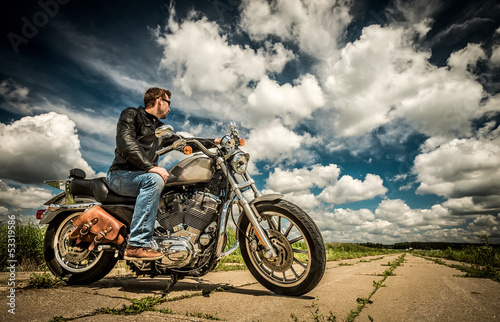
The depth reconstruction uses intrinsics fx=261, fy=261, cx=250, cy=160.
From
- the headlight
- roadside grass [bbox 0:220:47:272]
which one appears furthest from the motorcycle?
roadside grass [bbox 0:220:47:272]

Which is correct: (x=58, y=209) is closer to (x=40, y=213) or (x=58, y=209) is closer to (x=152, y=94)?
(x=40, y=213)

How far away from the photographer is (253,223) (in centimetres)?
264

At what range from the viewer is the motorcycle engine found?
262cm

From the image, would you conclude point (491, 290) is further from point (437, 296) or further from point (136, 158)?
point (136, 158)

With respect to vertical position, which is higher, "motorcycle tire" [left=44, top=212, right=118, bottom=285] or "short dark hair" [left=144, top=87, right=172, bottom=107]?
"short dark hair" [left=144, top=87, right=172, bottom=107]

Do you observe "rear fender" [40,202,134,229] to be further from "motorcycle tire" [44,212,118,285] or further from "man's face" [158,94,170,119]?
"man's face" [158,94,170,119]

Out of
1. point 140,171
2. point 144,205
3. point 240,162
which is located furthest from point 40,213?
point 240,162

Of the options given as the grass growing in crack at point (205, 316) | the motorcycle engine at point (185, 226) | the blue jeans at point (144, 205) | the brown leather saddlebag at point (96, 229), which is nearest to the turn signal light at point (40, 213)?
the brown leather saddlebag at point (96, 229)

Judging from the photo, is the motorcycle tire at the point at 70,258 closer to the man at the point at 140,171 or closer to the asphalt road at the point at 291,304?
the asphalt road at the point at 291,304

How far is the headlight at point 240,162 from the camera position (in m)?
2.82

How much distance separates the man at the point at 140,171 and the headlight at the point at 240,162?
1.24 ft

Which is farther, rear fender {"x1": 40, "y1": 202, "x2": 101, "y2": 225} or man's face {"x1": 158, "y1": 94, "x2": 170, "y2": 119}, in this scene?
man's face {"x1": 158, "y1": 94, "x2": 170, "y2": 119}

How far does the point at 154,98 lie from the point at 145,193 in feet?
4.27

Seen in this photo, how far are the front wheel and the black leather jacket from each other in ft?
3.55
